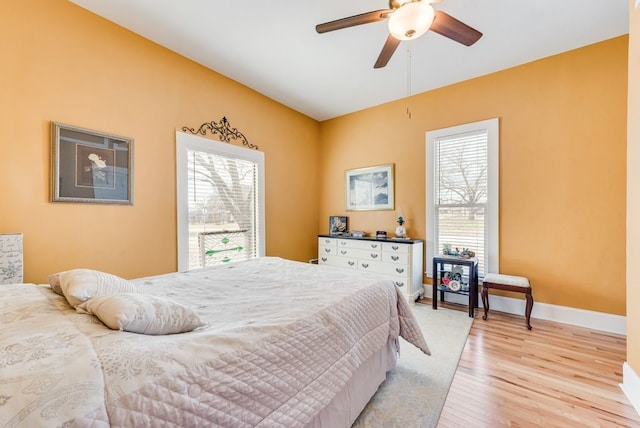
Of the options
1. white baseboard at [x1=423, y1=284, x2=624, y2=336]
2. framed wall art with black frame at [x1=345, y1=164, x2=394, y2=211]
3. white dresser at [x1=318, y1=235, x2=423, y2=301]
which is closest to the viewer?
white baseboard at [x1=423, y1=284, x2=624, y2=336]

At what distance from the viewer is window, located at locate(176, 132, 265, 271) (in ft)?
9.57

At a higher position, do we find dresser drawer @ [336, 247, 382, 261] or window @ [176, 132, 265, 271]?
window @ [176, 132, 265, 271]

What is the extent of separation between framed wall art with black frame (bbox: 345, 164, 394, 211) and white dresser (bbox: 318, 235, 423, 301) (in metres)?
0.67

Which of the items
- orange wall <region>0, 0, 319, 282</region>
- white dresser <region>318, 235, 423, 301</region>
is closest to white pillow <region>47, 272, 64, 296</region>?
orange wall <region>0, 0, 319, 282</region>

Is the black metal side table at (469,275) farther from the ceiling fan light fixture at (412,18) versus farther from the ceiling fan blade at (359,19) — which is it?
the ceiling fan blade at (359,19)

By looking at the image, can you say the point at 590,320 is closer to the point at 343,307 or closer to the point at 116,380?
the point at 343,307

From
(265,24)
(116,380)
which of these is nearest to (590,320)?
(116,380)

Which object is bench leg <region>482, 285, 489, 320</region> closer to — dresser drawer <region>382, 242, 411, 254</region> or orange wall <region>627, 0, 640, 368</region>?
dresser drawer <region>382, 242, 411, 254</region>

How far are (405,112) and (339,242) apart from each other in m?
2.16

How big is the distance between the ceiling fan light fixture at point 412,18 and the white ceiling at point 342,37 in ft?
2.35

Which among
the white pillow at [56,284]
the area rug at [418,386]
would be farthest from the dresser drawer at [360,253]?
the white pillow at [56,284]

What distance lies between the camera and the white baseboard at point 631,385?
160cm

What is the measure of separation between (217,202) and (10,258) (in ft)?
5.77

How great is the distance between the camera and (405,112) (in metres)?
3.88
